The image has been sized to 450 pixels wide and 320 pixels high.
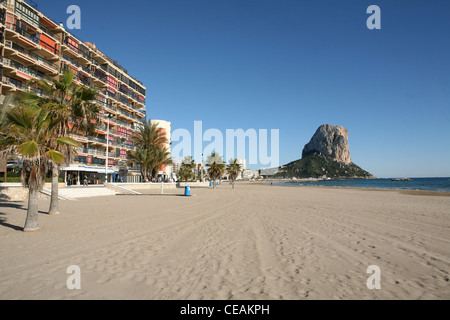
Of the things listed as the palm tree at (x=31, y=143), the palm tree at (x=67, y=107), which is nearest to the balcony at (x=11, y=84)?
the palm tree at (x=67, y=107)

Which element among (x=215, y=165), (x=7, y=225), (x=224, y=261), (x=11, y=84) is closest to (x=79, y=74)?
(x=11, y=84)

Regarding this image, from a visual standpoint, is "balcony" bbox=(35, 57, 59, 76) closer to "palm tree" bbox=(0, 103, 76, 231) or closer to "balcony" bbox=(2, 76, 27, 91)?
"balcony" bbox=(2, 76, 27, 91)

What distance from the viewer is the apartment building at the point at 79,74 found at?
3094 cm

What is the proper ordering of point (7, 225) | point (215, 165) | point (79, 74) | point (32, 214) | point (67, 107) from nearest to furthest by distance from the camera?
point (32, 214) < point (7, 225) < point (67, 107) < point (79, 74) < point (215, 165)

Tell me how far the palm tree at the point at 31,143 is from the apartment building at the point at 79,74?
36.7 ft

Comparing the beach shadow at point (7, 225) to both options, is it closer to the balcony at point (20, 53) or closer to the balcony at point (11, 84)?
the balcony at point (11, 84)

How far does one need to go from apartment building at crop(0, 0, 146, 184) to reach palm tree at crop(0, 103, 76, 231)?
36.7 feet

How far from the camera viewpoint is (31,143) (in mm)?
7695

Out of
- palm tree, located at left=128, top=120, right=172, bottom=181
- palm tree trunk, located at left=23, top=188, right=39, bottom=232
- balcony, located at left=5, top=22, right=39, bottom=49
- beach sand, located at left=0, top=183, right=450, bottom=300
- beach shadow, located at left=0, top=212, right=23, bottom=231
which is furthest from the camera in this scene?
palm tree, located at left=128, top=120, right=172, bottom=181

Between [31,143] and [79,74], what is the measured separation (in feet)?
141

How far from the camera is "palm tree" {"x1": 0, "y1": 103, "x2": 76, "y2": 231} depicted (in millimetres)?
7715

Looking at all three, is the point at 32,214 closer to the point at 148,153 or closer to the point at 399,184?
the point at 148,153

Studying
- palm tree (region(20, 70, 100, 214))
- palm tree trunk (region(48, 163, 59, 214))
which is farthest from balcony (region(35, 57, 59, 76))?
palm tree trunk (region(48, 163, 59, 214))

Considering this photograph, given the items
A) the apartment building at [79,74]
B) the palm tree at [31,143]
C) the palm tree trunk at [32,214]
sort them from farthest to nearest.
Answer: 1. the apartment building at [79,74]
2. the palm tree trunk at [32,214]
3. the palm tree at [31,143]
